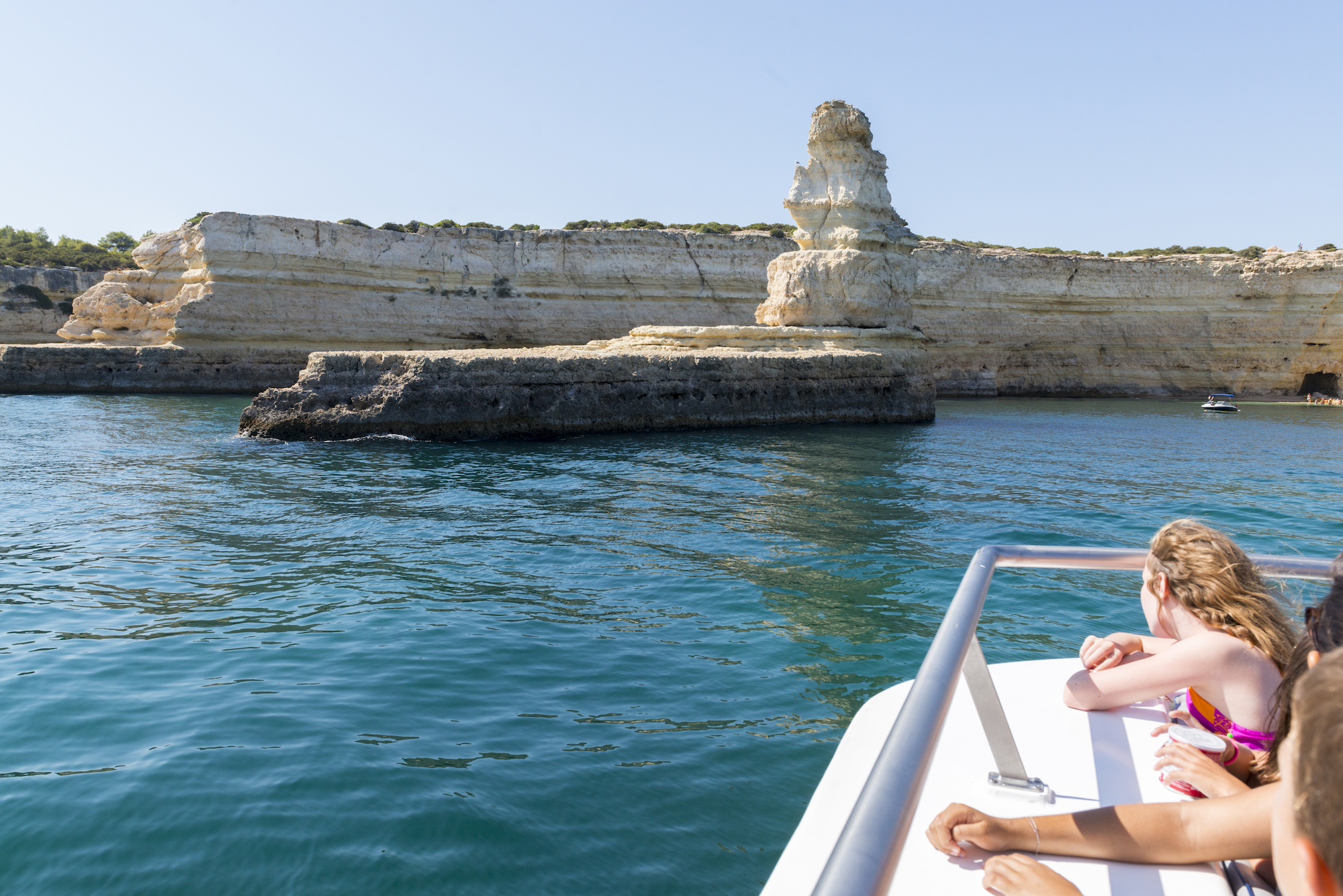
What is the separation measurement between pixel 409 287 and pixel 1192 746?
3192 cm

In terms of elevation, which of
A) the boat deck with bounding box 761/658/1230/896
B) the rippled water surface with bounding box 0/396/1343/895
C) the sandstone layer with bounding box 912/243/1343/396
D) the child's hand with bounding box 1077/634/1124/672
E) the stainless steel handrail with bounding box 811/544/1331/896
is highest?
the sandstone layer with bounding box 912/243/1343/396

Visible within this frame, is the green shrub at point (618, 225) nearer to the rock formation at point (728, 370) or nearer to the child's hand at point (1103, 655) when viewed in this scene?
the rock formation at point (728, 370)

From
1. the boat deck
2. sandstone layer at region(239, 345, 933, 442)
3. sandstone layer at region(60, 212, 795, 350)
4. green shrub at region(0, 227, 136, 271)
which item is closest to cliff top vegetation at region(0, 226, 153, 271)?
green shrub at region(0, 227, 136, 271)

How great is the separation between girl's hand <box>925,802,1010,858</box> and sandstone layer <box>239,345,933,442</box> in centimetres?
1413

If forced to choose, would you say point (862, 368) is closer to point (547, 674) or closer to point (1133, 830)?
point (547, 674)

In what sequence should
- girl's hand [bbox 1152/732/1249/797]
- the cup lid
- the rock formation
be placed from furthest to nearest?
the rock formation, the cup lid, girl's hand [bbox 1152/732/1249/797]

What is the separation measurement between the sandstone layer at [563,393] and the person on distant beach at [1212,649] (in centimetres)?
1373

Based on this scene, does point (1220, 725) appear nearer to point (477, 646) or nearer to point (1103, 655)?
point (1103, 655)

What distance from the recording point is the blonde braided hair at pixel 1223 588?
2535mm

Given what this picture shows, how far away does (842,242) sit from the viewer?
21969 mm

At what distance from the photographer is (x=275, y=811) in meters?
3.36

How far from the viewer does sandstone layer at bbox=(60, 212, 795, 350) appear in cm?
2900

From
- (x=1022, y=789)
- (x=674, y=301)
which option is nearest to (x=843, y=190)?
(x=674, y=301)

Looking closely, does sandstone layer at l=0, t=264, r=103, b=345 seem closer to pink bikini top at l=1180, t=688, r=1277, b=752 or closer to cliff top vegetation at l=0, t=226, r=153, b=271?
cliff top vegetation at l=0, t=226, r=153, b=271
